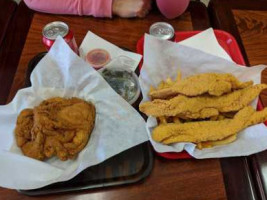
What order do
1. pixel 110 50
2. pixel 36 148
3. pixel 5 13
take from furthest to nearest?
pixel 5 13 → pixel 110 50 → pixel 36 148

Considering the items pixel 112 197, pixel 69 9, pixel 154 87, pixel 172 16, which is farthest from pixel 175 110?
pixel 69 9

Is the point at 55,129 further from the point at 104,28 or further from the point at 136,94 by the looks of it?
the point at 104,28

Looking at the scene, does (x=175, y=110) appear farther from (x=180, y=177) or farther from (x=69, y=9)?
(x=69, y=9)

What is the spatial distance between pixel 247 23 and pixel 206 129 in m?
0.49

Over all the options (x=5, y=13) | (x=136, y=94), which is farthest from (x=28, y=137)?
(x=5, y=13)

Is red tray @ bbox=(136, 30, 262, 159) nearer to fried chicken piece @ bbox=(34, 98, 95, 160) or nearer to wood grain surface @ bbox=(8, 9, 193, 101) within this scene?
wood grain surface @ bbox=(8, 9, 193, 101)

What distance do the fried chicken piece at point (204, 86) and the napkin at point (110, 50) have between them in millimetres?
167

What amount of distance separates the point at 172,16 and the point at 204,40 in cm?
15

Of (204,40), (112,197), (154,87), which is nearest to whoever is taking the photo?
(112,197)

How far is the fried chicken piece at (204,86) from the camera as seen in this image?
0.60m

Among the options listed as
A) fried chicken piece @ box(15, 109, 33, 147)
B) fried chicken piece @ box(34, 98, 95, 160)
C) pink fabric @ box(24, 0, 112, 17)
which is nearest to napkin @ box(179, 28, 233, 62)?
pink fabric @ box(24, 0, 112, 17)

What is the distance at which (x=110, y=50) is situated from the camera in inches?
31.7

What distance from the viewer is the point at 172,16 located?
89cm

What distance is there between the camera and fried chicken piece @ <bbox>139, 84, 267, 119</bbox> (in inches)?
23.8
